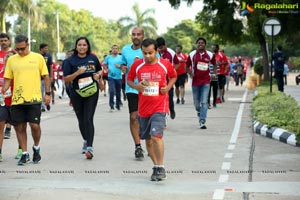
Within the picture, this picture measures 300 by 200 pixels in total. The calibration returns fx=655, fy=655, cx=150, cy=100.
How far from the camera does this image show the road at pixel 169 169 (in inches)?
269

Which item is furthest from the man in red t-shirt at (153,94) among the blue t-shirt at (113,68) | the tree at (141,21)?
the tree at (141,21)

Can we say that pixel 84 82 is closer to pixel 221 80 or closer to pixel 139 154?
pixel 139 154

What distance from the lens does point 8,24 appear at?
77.2 m

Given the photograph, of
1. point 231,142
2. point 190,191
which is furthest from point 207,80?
point 190,191

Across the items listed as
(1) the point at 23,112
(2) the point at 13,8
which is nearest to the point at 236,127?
(1) the point at 23,112

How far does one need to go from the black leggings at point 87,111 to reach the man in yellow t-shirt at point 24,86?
2.35 feet

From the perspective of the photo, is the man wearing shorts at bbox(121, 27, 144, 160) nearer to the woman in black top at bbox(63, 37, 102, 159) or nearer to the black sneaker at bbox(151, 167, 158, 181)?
the woman in black top at bbox(63, 37, 102, 159)

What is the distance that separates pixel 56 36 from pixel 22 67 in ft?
266

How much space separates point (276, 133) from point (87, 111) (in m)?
3.65

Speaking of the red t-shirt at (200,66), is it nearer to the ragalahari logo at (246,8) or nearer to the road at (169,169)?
the road at (169,169)

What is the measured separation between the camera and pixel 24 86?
8.74 meters

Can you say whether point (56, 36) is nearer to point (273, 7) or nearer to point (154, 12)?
point (154, 12)

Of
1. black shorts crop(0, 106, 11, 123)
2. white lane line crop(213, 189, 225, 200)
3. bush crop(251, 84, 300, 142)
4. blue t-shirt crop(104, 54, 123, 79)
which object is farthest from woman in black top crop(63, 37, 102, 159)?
Result: blue t-shirt crop(104, 54, 123, 79)

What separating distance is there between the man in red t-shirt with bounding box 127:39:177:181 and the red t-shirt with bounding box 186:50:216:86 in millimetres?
5315
